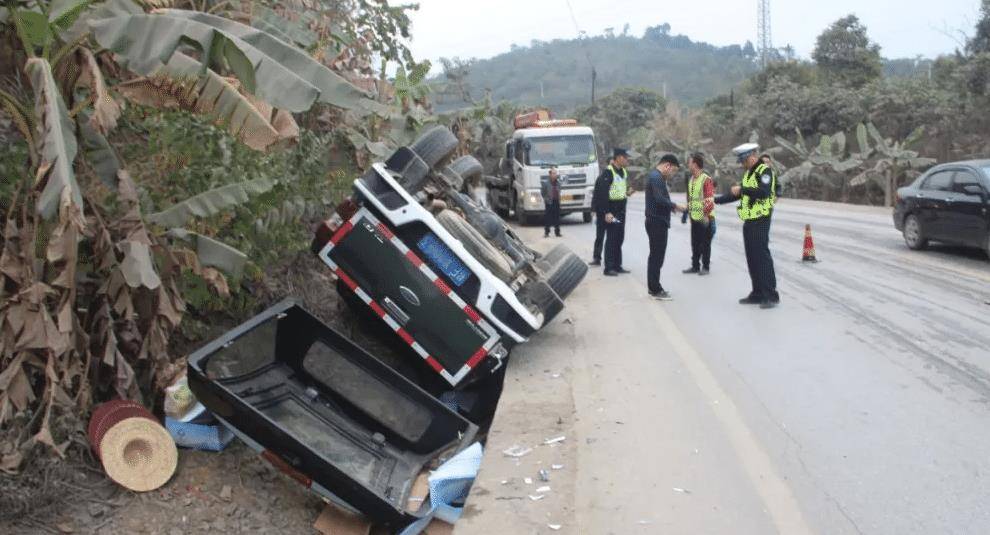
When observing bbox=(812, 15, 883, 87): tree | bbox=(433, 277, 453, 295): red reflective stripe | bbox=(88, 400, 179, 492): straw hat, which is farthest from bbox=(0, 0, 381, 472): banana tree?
bbox=(812, 15, 883, 87): tree

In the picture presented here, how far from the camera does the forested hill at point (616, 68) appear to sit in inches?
4973

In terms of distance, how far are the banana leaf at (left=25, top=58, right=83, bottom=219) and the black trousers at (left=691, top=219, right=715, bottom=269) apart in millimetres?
10170

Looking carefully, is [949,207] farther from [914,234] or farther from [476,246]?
[476,246]

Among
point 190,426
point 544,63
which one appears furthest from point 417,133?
point 544,63

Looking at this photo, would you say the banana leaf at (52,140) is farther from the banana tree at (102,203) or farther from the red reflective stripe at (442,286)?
the red reflective stripe at (442,286)

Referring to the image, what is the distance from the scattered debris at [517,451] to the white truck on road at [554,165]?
54.3 feet

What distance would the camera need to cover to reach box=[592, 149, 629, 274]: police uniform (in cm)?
1362

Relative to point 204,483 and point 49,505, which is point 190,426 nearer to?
point 204,483

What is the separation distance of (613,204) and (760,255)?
10.6ft

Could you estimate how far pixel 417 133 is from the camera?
13445 millimetres

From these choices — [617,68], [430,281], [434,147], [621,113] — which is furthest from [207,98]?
[617,68]

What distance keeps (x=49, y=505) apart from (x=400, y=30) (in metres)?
10.1

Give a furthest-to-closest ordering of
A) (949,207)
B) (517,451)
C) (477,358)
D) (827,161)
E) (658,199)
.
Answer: (827,161), (949,207), (658,199), (477,358), (517,451)

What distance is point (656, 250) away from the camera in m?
11.8
